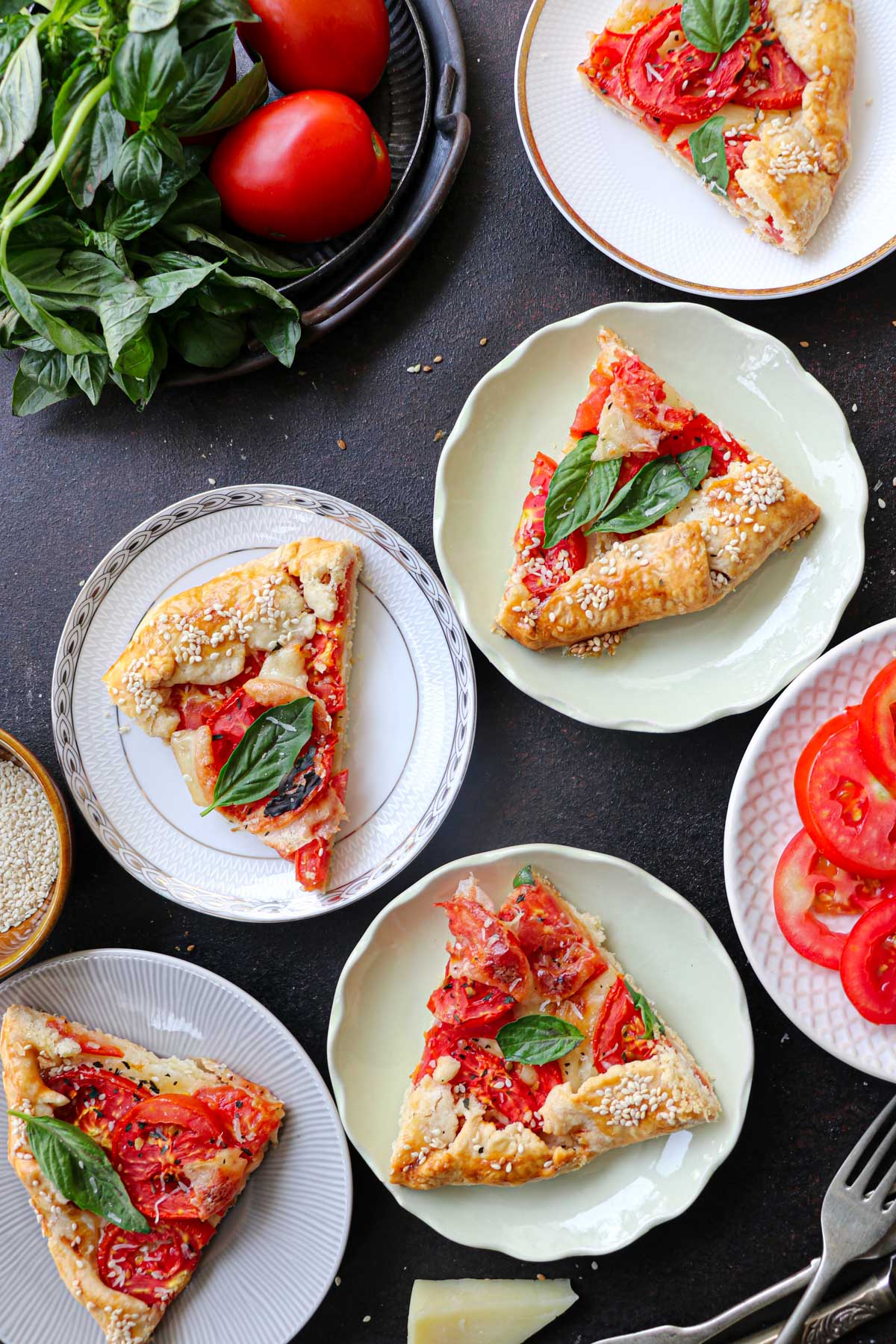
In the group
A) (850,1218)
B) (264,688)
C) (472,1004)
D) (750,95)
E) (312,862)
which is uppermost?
(750,95)

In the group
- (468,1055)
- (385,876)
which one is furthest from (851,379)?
(468,1055)

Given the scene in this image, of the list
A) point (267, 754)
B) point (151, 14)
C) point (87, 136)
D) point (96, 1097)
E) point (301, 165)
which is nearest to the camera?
point (151, 14)

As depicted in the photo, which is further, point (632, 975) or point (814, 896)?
point (632, 975)

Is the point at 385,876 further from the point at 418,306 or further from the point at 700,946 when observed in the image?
the point at 418,306

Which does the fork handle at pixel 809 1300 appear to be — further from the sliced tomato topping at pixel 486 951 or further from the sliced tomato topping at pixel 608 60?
the sliced tomato topping at pixel 608 60

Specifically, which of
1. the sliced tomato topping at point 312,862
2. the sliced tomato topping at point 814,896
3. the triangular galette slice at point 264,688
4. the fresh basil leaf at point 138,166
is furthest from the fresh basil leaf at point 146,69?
the sliced tomato topping at point 814,896

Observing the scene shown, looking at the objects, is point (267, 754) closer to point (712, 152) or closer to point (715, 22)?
point (712, 152)

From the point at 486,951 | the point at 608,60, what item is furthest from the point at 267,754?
the point at 608,60

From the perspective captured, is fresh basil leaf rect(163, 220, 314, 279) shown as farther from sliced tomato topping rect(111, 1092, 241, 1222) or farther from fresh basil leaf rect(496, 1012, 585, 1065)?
sliced tomato topping rect(111, 1092, 241, 1222)
